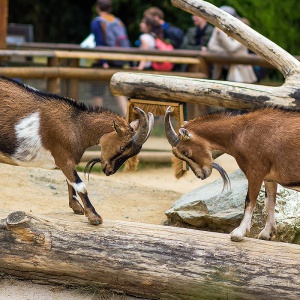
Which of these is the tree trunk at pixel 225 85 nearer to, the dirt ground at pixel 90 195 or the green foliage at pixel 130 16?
the dirt ground at pixel 90 195

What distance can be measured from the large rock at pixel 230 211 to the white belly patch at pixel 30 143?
1615 millimetres

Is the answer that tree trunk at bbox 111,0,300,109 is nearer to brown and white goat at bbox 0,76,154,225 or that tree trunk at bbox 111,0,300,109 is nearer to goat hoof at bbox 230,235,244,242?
brown and white goat at bbox 0,76,154,225

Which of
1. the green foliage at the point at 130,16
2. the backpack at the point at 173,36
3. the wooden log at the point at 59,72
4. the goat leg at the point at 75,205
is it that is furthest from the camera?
the green foliage at the point at 130,16

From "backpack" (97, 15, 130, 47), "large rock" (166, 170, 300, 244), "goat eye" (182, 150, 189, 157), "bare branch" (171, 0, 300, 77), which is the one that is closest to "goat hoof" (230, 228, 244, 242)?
"goat eye" (182, 150, 189, 157)

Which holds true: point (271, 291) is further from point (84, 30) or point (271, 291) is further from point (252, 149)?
point (84, 30)

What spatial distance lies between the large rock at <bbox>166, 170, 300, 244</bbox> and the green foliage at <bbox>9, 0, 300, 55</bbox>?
36.2 ft

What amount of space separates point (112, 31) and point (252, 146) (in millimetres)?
8368

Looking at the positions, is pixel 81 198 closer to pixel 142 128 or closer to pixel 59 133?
pixel 59 133

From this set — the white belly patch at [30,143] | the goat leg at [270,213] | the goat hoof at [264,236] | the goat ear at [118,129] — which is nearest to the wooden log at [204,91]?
the goat leg at [270,213]

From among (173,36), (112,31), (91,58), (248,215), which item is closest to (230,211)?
(248,215)

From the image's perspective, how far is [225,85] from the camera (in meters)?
7.48

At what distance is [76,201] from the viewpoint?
6.64 m

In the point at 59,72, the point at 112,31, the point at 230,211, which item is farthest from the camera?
the point at 112,31

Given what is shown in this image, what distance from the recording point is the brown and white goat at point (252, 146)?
5.98m
